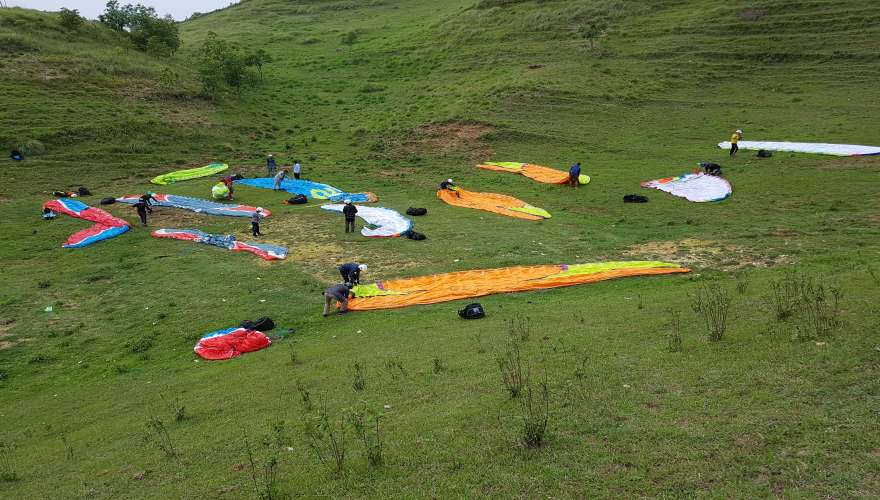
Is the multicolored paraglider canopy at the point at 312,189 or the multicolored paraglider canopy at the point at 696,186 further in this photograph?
the multicolored paraglider canopy at the point at 312,189

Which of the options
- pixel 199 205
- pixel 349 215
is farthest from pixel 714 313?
pixel 199 205

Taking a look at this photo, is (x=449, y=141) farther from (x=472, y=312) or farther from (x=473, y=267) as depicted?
(x=472, y=312)

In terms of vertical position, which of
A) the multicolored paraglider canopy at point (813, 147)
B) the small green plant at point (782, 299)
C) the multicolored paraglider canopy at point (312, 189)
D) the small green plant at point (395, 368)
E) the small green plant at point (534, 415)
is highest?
the multicolored paraglider canopy at point (813, 147)

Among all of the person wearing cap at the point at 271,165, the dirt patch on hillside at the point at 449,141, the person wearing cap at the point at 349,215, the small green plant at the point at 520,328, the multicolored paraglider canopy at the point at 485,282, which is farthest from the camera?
the dirt patch on hillside at the point at 449,141

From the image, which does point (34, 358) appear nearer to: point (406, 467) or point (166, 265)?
point (166, 265)

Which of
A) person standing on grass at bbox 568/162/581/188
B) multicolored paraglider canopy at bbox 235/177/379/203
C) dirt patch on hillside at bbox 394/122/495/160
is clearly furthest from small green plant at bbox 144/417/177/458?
dirt patch on hillside at bbox 394/122/495/160

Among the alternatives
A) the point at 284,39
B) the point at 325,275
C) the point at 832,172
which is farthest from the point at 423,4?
the point at 325,275

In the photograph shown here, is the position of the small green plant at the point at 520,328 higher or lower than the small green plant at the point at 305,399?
higher

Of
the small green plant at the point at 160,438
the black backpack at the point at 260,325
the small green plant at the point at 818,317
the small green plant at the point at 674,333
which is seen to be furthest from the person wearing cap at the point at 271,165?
the small green plant at the point at 818,317

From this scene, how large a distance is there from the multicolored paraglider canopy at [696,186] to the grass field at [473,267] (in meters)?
0.92

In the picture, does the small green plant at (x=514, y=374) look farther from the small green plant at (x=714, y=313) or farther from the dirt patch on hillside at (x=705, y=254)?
the dirt patch on hillside at (x=705, y=254)

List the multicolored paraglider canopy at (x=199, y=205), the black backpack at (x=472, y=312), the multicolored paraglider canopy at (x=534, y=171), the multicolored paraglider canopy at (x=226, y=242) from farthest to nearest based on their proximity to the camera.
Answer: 1. the multicolored paraglider canopy at (x=534, y=171)
2. the multicolored paraglider canopy at (x=199, y=205)
3. the multicolored paraglider canopy at (x=226, y=242)
4. the black backpack at (x=472, y=312)

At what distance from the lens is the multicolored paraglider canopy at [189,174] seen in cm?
3678

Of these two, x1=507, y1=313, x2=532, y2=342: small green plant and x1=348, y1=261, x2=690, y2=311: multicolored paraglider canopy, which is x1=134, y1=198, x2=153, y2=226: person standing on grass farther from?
x1=507, y1=313, x2=532, y2=342: small green plant
